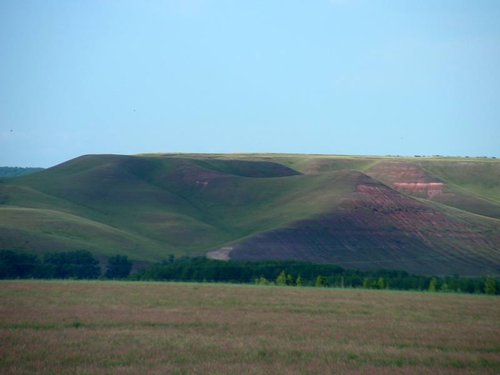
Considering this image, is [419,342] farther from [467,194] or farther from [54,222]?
[467,194]

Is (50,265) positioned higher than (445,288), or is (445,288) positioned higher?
(445,288)

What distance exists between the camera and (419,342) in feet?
88.5

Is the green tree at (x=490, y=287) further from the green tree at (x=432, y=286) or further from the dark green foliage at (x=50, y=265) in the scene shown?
the dark green foliage at (x=50, y=265)

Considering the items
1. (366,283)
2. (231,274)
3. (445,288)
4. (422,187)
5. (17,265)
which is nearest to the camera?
(445,288)

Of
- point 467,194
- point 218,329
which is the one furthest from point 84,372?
point 467,194

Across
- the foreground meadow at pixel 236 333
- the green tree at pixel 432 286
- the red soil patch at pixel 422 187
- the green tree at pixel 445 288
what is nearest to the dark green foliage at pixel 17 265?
the foreground meadow at pixel 236 333

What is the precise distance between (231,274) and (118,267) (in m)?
15.3

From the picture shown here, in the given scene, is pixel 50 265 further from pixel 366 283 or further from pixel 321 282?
pixel 366 283

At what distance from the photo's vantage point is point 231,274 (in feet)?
213

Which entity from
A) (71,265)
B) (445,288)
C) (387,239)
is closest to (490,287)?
(445,288)

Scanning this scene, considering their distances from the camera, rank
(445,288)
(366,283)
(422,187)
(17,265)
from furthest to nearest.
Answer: (422,187)
(17,265)
(366,283)
(445,288)

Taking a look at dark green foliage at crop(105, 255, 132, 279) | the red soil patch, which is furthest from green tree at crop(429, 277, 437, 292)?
the red soil patch

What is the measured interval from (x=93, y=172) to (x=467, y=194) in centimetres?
7268

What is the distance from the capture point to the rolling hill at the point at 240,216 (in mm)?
92062
